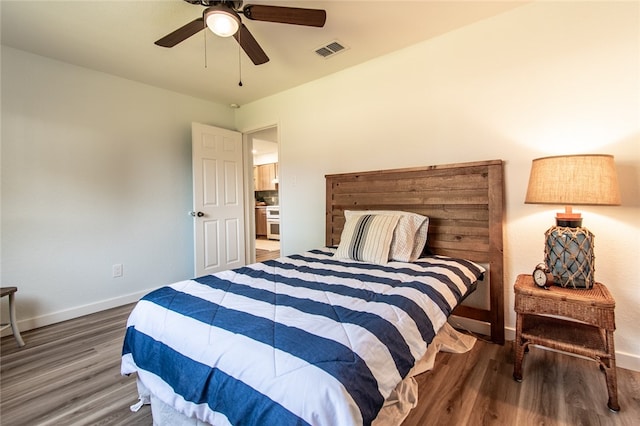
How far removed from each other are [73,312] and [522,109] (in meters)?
4.31

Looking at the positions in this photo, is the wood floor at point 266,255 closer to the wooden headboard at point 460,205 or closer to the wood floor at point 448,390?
the wooden headboard at point 460,205

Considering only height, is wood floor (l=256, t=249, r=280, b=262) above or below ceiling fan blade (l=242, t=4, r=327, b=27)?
below

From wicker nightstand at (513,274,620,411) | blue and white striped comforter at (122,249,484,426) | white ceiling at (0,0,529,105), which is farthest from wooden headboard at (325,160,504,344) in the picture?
white ceiling at (0,0,529,105)

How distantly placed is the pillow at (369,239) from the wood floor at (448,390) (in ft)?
2.67

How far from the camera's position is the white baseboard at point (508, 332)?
1.78 meters

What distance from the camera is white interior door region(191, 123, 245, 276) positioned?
11.7 feet

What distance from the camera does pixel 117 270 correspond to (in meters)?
3.10

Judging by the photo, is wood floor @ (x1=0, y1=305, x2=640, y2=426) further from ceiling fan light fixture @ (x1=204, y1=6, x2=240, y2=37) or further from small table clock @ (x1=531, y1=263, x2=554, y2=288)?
ceiling fan light fixture @ (x1=204, y1=6, x2=240, y2=37)

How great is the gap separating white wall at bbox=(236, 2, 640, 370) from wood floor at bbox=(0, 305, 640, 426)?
0.36 meters

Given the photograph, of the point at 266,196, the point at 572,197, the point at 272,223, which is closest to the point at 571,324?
the point at 572,197

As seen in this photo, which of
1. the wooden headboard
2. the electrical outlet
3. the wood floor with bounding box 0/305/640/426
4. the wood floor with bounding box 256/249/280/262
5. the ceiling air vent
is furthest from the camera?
the wood floor with bounding box 256/249/280/262

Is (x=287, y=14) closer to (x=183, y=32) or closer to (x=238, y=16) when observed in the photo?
(x=238, y=16)

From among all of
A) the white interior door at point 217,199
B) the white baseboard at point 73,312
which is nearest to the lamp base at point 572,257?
the white interior door at point 217,199

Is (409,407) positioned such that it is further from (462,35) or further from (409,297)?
(462,35)
